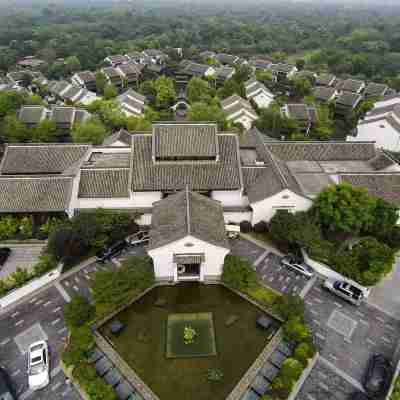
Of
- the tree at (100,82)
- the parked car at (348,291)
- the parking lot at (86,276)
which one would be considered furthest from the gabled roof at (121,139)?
the tree at (100,82)

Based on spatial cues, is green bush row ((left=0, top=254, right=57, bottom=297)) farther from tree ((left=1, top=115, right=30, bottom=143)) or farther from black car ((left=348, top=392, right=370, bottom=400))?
tree ((left=1, top=115, right=30, bottom=143))

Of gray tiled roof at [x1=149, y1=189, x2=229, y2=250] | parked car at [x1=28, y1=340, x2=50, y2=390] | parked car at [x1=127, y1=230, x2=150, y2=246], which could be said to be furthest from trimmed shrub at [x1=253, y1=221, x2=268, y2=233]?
parked car at [x1=28, y1=340, x2=50, y2=390]

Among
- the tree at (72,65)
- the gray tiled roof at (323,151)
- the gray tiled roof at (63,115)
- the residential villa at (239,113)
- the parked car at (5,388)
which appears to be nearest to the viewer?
the parked car at (5,388)

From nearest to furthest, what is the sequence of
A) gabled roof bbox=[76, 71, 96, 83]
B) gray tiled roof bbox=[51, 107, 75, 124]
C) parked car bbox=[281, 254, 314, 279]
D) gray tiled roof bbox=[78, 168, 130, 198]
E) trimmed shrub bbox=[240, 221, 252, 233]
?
parked car bbox=[281, 254, 314, 279], gray tiled roof bbox=[78, 168, 130, 198], trimmed shrub bbox=[240, 221, 252, 233], gray tiled roof bbox=[51, 107, 75, 124], gabled roof bbox=[76, 71, 96, 83]

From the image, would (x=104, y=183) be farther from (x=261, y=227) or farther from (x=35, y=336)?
(x=261, y=227)

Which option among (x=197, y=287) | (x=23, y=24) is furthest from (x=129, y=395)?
(x=23, y=24)

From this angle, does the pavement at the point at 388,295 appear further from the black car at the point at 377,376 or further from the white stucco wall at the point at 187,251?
the white stucco wall at the point at 187,251

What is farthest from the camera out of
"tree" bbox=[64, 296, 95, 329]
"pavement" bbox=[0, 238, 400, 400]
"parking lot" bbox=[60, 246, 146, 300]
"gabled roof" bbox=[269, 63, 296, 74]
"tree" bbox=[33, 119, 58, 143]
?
"gabled roof" bbox=[269, 63, 296, 74]
